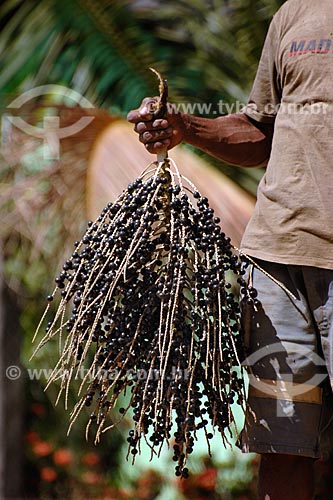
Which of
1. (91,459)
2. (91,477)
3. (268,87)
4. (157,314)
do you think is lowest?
(91,477)

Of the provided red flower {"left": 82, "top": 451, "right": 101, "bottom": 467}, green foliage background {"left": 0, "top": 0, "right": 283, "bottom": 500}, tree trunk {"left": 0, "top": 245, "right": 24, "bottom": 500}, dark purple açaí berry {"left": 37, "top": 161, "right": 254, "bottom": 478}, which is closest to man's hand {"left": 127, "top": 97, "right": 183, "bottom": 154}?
dark purple açaí berry {"left": 37, "top": 161, "right": 254, "bottom": 478}

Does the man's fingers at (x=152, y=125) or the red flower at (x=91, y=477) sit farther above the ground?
the man's fingers at (x=152, y=125)

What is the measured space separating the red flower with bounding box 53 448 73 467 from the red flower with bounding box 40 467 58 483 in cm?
5

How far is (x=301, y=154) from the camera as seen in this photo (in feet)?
8.02

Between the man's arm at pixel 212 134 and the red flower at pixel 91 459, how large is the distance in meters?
3.23

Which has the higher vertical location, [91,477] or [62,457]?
[62,457]

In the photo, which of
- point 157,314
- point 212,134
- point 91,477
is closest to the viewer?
point 157,314

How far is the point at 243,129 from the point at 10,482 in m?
3.12

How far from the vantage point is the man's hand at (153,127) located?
2.38 meters

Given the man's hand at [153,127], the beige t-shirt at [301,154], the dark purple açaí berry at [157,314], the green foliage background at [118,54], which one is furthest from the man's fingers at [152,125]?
the green foliage background at [118,54]

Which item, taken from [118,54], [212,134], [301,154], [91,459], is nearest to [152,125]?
[212,134]

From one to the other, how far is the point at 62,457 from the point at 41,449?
5.4 inches

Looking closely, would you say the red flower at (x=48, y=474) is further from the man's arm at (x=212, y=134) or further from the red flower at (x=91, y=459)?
the man's arm at (x=212, y=134)

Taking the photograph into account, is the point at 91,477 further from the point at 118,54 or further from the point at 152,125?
the point at 152,125
